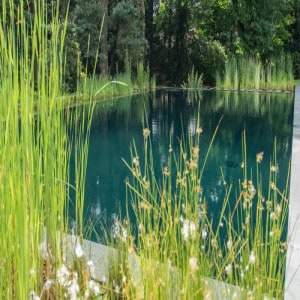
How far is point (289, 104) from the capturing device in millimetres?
10070

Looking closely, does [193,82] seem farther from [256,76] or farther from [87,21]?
[87,21]

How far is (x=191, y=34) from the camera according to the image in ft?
53.5

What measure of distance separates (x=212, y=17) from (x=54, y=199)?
57.8ft

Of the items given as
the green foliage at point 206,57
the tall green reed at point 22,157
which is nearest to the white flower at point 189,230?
the tall green reed at point 22,157

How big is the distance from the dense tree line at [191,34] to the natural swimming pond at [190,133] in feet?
7.23

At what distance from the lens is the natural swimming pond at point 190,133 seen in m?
4.21

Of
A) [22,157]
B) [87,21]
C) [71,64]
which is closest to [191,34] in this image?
[87,21]

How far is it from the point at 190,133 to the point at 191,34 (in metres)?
12.3

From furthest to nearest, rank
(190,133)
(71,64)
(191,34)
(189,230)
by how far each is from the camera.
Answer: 1. (191,34)
2. (71,64)
3. (190,133)
4. (189,230)

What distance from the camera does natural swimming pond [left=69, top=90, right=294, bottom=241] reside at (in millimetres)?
4207

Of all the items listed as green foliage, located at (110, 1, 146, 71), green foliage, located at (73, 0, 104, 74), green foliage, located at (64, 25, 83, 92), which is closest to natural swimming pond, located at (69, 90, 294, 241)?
green foliage, located at (64, 25, 83, 92)

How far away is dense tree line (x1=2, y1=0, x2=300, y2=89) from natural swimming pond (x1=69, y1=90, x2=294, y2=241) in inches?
86.7

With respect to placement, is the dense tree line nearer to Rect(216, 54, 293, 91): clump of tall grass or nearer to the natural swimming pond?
Rect(216, 54, 293, 91): clump of tall grass

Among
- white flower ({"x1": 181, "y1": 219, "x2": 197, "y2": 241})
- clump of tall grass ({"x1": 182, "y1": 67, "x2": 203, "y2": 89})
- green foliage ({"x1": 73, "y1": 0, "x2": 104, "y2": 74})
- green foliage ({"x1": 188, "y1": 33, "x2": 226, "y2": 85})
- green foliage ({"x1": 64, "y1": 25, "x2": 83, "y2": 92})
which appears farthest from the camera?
green foliage ({"x1": 188, "y1": 33, "x2": 226, "y2": 85})
